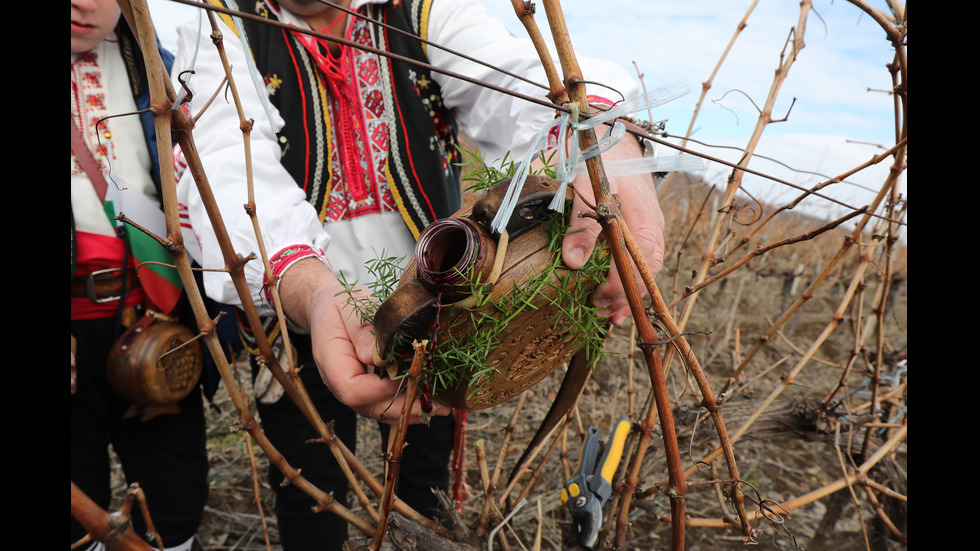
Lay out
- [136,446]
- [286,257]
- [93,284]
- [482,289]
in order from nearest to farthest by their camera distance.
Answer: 1. [482,289]
2. [286,257]
3. [93,284]
4. [136,446]

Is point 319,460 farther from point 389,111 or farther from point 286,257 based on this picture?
point 389,111

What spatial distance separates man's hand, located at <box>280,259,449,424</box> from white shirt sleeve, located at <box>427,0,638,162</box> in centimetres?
54

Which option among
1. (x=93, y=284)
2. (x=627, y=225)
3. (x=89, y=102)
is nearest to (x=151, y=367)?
(x=93, y=284)

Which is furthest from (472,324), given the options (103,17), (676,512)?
(103,17)

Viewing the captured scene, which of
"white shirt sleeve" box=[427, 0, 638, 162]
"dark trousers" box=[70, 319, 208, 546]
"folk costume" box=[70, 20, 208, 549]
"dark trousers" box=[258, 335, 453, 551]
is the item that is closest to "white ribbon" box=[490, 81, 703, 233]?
"white shirt sleeve" box=[427, 0, 638, 162]

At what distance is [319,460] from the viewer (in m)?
1.58

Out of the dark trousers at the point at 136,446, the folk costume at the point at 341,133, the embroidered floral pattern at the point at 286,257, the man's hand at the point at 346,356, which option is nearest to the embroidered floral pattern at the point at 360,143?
the folk costume at the point at 341,133

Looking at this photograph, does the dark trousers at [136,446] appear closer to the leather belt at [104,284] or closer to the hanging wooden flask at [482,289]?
the leather belt at [104,284]

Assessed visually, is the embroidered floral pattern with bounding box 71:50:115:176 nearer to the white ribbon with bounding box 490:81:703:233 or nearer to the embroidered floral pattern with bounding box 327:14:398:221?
the embroidered floral pattern with bounding box 327:14:398:221

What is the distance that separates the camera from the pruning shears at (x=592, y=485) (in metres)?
1.18

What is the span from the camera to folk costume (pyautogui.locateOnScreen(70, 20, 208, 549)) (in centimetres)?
138

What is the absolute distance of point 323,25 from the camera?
1408 millimetres

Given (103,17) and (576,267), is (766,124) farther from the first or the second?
(103,17)

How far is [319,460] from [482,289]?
1.10m
